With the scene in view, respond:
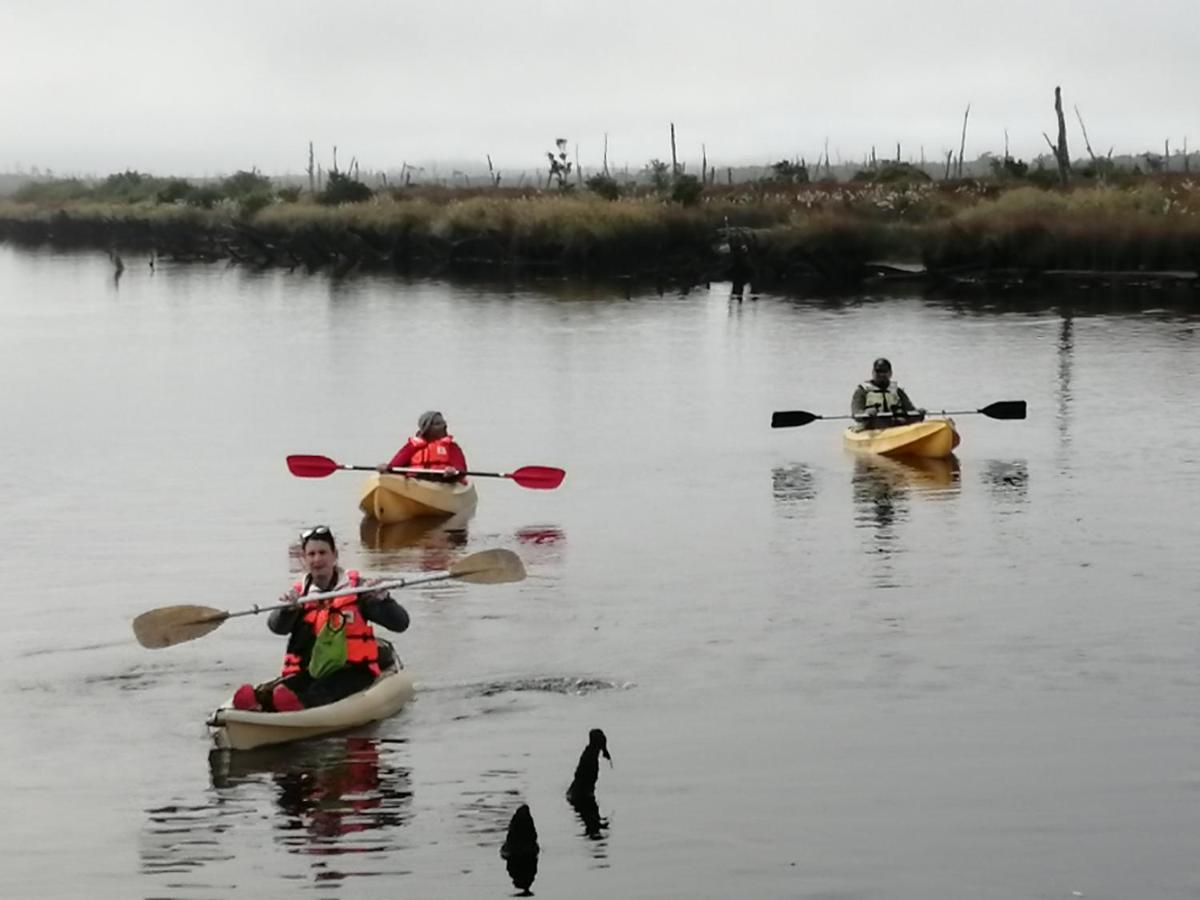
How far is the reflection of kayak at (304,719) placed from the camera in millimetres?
12562

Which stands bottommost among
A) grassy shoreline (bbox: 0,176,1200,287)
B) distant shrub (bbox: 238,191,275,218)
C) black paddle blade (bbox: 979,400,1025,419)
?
black paddle blade (bbox: 979,400,1025,419)

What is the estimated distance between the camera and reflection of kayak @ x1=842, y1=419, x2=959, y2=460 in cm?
2384

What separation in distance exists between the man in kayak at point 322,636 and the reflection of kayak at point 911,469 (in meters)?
10.7

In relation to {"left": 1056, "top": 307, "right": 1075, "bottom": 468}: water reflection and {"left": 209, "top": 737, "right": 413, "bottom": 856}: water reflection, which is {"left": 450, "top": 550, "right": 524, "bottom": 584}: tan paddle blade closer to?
{"left": 209, "top": 737, "right": 413, "bottom": 856}: water reflection

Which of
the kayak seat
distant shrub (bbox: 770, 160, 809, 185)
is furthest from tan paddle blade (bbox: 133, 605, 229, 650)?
distant shrub (bbox: 770, 160, 809, 185)

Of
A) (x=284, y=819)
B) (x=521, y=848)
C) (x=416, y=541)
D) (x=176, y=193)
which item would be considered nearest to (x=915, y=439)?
(x=416, y=541)

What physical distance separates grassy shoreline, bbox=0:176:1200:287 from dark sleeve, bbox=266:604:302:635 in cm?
3979

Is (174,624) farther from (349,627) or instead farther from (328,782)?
(328,782)

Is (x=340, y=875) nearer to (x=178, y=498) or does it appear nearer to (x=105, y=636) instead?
(x=105, y=636)

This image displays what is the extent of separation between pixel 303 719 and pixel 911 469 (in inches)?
477

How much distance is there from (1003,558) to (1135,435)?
8090 mm

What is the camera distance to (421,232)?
63.5 meters

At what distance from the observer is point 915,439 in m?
23.9

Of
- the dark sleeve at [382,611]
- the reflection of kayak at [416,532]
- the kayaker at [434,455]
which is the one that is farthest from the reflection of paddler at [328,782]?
the kayaker at [434,455]
